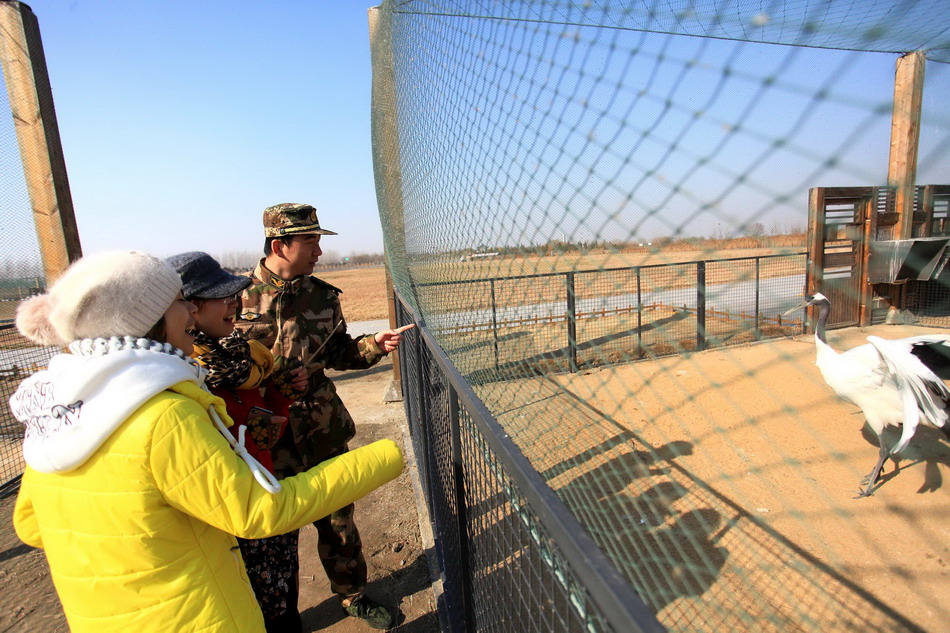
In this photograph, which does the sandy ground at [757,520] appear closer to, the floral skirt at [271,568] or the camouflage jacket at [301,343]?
the camouflage jacket at [301,343]

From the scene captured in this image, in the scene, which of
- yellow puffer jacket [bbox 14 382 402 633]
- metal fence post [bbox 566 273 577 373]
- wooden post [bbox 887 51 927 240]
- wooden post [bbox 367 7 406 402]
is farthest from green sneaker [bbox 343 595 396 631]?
wooden post [bbox 887 51 927 240]

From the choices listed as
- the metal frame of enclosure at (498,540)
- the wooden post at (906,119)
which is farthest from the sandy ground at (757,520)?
the wooden post at (906,119)

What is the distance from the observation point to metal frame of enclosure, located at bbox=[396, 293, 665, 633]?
0.59 metres

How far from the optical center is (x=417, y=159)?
283 centimetres

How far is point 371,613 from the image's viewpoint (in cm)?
230

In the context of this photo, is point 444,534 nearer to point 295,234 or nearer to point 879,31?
point 295,234

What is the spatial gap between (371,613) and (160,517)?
163 centimetres

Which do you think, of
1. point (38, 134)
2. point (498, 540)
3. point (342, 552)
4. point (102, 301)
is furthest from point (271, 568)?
point (38, 134)

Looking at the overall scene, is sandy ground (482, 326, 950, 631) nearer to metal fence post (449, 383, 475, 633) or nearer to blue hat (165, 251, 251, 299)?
metal fence post (449, 383, 475, 633)

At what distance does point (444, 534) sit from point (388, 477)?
1.00 meters

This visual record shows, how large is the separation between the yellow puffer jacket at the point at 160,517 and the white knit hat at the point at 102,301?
0.19 metres

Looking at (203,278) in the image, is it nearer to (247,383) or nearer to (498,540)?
(247,383)

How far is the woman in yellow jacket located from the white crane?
13.5ft

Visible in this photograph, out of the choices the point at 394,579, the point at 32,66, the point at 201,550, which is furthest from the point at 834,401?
the point at 32,66
